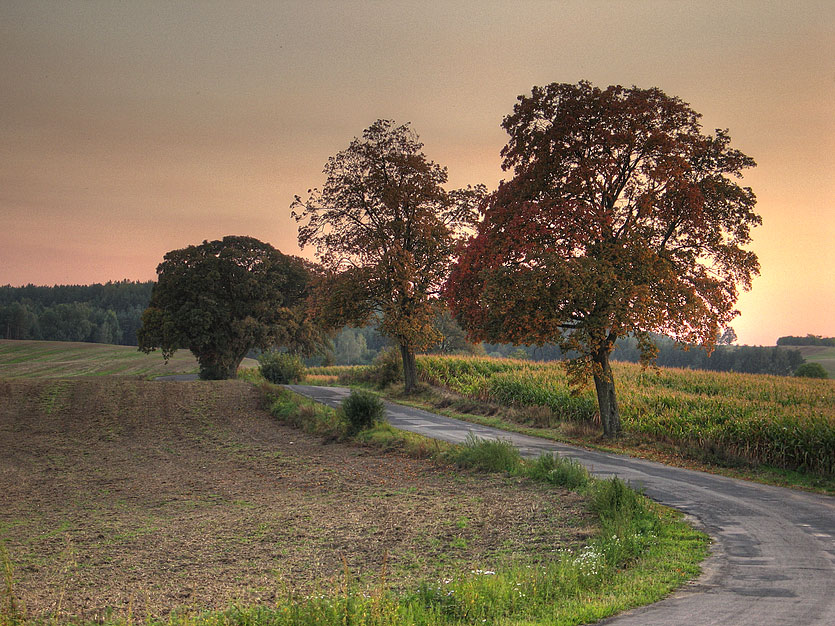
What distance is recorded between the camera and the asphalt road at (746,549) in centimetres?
655

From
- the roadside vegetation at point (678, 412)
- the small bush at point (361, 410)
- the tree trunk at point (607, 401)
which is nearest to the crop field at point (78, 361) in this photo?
the roadside vegetation at point (678, 412)

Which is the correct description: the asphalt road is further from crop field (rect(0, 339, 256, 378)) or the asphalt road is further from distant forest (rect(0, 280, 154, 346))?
distant forest (rect(0, 280, 154, 346))

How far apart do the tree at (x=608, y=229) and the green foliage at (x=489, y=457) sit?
4.22 m

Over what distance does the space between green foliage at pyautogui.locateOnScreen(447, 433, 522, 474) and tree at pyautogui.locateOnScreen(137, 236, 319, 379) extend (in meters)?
27.1

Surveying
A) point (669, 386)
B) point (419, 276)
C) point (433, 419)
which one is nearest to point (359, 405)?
point (433, 419)

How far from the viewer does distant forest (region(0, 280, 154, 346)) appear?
110938mm

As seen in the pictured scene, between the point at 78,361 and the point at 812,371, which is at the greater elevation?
the point at 812,371

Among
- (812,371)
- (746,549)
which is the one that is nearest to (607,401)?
(746,549)

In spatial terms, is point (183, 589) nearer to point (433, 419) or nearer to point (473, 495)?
point (473, 495)

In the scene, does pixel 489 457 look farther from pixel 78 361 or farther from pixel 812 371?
pixel 78 361

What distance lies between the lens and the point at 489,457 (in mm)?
15938

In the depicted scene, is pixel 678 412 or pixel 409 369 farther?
pixel 409 369

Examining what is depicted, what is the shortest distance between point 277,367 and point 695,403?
2751cm

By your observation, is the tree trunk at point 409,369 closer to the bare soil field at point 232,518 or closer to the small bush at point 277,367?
the small bush at point 277,367
